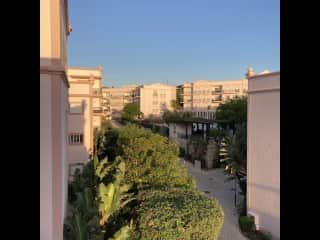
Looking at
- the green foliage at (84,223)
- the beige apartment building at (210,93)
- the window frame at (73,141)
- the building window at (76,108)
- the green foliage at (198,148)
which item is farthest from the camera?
the beige apartment building at (210,93)

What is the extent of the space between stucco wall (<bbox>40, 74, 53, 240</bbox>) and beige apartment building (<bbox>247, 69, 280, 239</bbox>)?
968 centimetres

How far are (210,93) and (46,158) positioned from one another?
199ft

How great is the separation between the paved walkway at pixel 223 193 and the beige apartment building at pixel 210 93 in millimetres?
33844

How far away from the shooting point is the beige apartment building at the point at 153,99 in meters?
76.2

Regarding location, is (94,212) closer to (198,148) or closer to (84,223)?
(84,223)

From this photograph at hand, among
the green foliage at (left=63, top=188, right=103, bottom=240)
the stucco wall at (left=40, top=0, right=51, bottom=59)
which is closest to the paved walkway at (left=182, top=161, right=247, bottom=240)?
the green foliage at (left=63, top=188, right=103, bottom=240)

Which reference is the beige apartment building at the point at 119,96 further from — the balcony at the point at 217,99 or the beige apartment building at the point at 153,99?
the balcony at the point at 217,99

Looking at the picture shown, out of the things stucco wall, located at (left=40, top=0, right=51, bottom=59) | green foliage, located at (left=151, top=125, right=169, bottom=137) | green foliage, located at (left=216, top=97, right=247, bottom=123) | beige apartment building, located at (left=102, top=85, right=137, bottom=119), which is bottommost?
green foliage, located at (left=151, top=125, right=169, bottom=137)

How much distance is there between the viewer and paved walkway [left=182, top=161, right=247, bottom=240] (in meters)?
13.1

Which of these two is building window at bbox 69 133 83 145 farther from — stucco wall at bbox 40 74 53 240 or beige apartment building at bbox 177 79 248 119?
beige apartment building at bbox 177 79 248 119

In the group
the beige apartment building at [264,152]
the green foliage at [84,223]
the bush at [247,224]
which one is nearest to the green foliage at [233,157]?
the beige apartment building at [264,152]

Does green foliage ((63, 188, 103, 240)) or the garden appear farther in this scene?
the garden

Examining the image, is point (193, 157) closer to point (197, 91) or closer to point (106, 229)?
point (106, 229)

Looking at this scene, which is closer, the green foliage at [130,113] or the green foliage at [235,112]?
the green foliage at [235,112]
